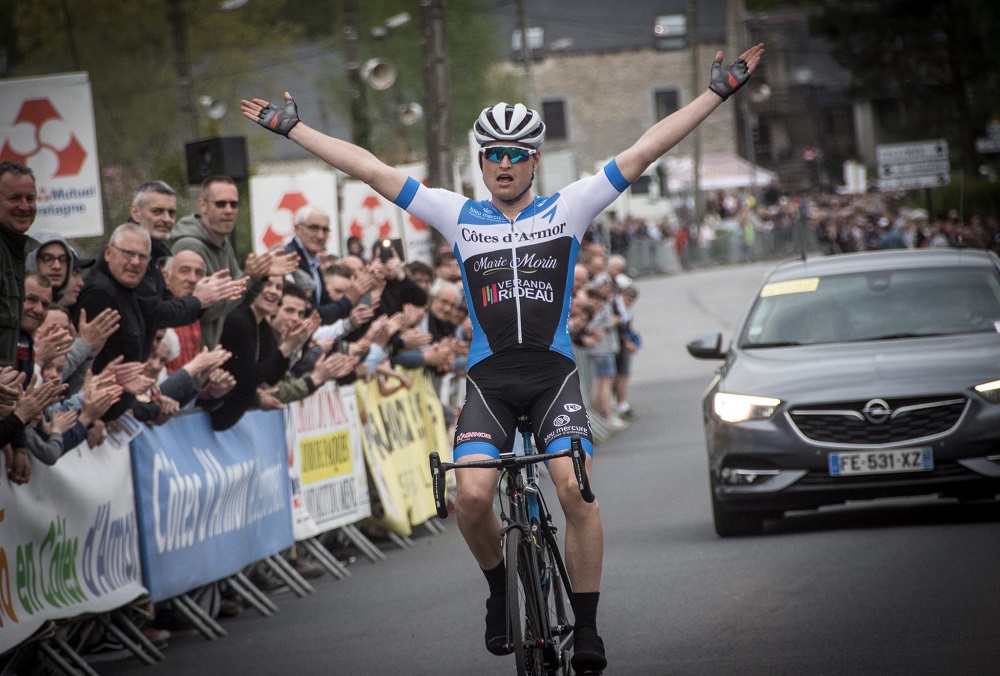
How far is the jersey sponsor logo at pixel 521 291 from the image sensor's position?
261 inches

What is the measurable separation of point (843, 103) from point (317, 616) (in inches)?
4000

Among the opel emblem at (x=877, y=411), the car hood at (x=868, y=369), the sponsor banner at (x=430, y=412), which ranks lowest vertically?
the sponsor banner at (x=430, y=412)

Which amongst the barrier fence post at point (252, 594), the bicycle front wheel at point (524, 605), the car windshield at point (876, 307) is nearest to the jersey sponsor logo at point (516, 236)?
the bicycle front wheel at point (524, 605)

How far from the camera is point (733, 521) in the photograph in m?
11.1

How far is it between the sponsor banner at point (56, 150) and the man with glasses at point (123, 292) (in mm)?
5656

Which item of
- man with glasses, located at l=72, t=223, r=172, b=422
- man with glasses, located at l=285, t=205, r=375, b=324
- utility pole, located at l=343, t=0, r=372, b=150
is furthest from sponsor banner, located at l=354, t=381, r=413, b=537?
utility pole, located at l=343, t=0, r=372, b=150

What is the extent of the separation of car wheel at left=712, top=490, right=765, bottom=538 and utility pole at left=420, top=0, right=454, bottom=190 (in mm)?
13364

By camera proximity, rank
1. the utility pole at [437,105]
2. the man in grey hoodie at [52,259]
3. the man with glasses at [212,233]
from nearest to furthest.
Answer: the man in grey hoodie at [52,259] < the man with glasses at [212,233] < the utility pole at [437,105]

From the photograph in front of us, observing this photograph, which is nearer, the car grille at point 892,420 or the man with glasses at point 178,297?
the man with glasses at point 178,297

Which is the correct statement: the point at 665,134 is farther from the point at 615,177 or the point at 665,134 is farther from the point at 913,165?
the point at 913,165

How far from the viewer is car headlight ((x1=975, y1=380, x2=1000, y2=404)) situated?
1036 cm

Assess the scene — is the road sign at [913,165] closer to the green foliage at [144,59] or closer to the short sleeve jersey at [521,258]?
the green foliage at [144,59]

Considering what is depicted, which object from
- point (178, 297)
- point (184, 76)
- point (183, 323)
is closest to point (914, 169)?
point (184, 76)

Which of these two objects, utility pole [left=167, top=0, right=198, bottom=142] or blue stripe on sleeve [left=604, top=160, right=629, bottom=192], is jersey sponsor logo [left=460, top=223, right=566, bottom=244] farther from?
utility pole [left=167, top=0, right=198, bottom=142]
